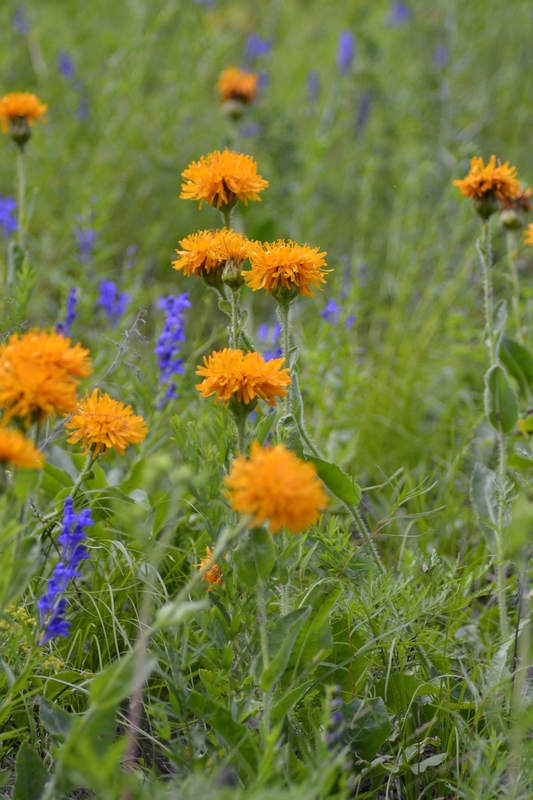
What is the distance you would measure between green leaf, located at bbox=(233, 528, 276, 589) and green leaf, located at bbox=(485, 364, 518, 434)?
2.45ft

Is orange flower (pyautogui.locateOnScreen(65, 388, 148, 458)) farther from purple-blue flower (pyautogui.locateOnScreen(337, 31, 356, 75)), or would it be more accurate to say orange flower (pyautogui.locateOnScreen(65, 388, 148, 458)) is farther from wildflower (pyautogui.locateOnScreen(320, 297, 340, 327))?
purple-blue flower (pyautogui.locateOnScreen(337, 31, 356, 75))

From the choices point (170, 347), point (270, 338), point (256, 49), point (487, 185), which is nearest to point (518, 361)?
point (487, 185)

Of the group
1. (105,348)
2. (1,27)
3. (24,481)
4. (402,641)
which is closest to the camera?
(24,481)

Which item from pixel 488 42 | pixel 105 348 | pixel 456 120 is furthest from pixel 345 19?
pixel 105 348

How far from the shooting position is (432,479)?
209cm

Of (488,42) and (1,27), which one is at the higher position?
(488,42)

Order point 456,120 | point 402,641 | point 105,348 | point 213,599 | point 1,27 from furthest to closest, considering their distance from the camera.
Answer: point 456,120 → point 1,27 → point 105,348 → point 402,641 → point 213,599

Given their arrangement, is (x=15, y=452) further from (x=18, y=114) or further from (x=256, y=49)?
(x=256, y=49)

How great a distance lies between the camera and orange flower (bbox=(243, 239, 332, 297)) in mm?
1177

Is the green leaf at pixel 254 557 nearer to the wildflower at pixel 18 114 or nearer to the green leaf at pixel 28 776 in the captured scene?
the green leaf at pixel 28 776

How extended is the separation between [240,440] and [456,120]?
3.18m

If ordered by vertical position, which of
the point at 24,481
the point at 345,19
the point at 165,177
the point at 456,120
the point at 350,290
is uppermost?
the point at 345,19

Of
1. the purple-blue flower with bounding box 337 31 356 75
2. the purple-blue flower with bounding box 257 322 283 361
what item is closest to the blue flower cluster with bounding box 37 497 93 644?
the purple-blue flower with bounding box 257 322 283 361

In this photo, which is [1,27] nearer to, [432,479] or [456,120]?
[456,120]
